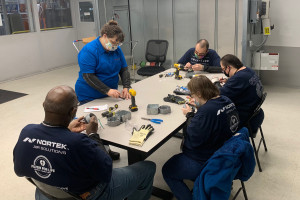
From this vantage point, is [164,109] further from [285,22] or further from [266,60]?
[285,22]

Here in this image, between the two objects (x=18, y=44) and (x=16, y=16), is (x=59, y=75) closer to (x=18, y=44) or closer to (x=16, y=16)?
(x=18, y=44)

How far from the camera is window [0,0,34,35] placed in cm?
654

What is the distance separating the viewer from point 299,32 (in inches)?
198

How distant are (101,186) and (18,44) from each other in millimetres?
6131

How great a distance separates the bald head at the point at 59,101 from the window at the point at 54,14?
655 centimetres

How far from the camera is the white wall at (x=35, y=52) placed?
6633 mm

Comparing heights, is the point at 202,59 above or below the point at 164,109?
above

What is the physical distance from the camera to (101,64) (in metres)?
2.83

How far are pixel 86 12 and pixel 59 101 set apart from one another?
7.04 metres

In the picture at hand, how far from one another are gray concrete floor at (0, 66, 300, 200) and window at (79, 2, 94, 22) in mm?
2977

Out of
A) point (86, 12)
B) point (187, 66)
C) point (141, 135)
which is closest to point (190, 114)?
point (141, 135)

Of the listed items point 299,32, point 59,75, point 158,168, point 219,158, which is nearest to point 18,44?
point 59,75

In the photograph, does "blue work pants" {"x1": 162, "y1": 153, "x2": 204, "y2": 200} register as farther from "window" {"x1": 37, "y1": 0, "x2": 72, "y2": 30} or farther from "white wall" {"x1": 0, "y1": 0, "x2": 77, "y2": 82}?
"window" {"x1": 37, "y1": 0, "x2": 72, "y2": 30}

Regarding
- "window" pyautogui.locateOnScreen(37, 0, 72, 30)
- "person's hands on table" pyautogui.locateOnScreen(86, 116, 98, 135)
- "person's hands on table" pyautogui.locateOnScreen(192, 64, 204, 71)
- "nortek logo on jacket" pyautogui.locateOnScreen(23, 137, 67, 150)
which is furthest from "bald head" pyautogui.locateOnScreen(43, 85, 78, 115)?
"window" pyautogui.locateOnScreen(37, 0, 72, 30)
